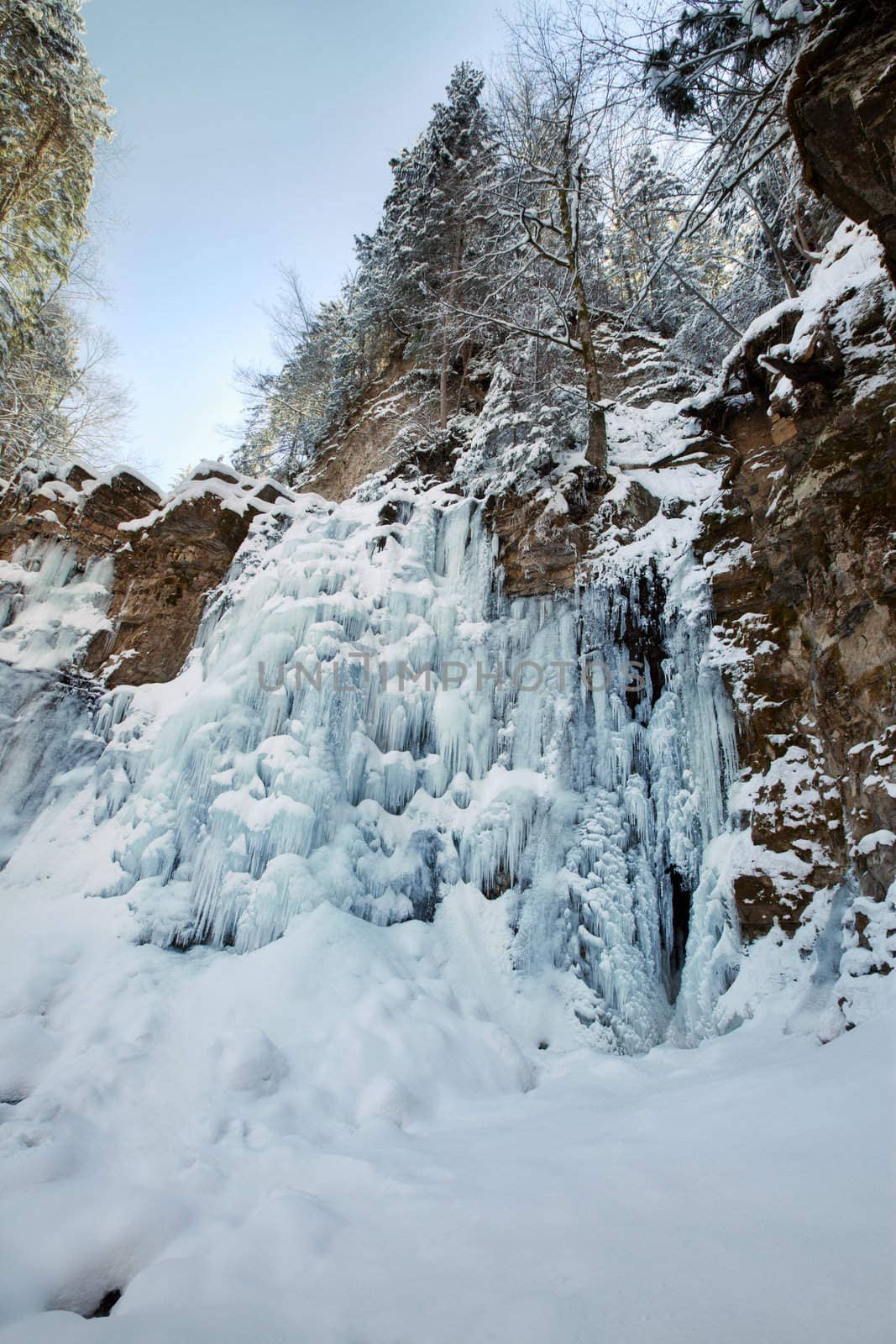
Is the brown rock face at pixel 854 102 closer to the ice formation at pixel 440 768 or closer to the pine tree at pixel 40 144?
the ice formation at pixel 440 768

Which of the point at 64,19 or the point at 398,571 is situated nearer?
the point at 398,571

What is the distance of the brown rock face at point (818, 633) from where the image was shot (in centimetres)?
367

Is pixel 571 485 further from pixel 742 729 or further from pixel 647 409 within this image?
pixel 647 409

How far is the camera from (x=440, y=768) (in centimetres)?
601

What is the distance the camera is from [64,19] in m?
8.86

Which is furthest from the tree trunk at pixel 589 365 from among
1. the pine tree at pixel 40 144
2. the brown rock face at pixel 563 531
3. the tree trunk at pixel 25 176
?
the tree trunk at pixel 25 176

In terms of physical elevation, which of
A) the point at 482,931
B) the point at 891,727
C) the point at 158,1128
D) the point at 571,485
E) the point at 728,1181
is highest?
the point at 571,485

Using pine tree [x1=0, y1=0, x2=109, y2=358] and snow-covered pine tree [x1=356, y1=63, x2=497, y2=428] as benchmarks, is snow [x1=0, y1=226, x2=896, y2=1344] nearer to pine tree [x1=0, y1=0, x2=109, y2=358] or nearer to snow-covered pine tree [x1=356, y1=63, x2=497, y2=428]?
snow-covered pine tree [x1=356, y1=63, x2=497, y2=428]

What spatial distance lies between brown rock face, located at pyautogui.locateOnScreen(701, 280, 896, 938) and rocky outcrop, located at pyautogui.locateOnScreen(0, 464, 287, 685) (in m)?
6.17

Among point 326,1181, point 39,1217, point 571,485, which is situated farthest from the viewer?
point 571,485

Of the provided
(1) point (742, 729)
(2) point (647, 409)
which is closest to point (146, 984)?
(1) point (742, 729)

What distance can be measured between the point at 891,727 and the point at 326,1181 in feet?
12.5

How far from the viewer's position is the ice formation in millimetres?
5094

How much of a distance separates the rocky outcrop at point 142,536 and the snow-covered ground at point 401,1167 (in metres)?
3.95
